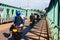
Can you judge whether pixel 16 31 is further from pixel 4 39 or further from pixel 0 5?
pixel 0 5

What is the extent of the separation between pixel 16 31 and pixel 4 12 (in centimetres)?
2682

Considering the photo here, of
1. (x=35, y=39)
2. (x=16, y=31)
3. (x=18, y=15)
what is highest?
(x=18, y=15)

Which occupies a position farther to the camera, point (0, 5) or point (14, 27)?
point (0, 5)

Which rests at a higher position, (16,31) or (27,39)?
(16,31)

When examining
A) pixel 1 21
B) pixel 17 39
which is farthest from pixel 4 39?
pixel 1 21

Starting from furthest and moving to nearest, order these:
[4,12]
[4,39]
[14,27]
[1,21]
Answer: [4,12] < [1,21] < [4,39] < [14,27]

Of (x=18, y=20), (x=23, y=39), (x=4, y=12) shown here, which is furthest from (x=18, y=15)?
(x=4, y=12)

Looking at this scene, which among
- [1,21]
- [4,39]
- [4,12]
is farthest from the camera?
[4,12]

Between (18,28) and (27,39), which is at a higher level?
(18,28)

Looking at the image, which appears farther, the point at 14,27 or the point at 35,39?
the point at 35,39

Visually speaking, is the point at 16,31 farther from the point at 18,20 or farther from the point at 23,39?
the point at 23,39

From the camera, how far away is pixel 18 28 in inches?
398

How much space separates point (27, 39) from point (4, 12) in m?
23.1

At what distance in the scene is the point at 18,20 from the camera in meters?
10.3
